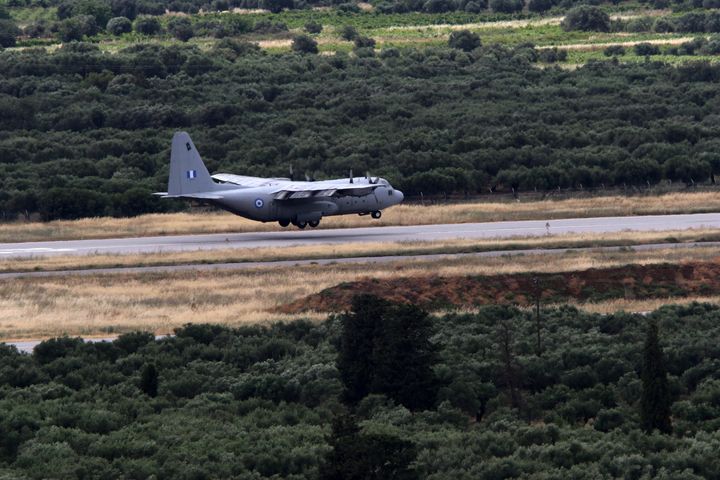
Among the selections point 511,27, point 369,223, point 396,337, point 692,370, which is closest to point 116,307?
point 396,337

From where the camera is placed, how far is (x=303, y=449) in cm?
2575

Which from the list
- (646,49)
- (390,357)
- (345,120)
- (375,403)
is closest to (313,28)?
(646,49)

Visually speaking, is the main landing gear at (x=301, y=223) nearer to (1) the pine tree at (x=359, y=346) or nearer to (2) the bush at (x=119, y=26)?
(1) the pine tree at (x=359, y=346)

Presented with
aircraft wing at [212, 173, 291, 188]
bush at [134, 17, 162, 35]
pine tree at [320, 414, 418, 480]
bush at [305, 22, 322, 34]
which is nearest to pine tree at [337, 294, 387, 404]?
pine tree at [320, 414, 418, 480]

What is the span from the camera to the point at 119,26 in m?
135

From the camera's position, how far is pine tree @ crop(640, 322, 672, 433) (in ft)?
88.1

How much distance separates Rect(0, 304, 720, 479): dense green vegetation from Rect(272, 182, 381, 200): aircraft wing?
23.0 meters

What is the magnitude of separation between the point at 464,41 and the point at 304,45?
14717 mm

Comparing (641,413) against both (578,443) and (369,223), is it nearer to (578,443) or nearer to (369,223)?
(578,443)

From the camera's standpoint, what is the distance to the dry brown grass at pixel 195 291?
136ft

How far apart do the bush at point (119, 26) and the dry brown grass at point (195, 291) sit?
88018 mm

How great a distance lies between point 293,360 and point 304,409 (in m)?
4.43

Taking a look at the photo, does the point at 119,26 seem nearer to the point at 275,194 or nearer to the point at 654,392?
the point at 275,194

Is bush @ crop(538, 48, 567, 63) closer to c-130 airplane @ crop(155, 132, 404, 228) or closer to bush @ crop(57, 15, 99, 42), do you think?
bush @ crop(57, 15, 99, 42)
